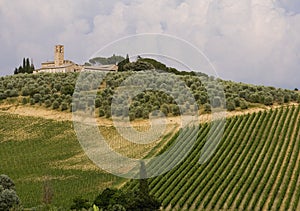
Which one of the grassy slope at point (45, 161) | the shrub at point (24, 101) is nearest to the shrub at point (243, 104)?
the grassy slope at point (45, 161)

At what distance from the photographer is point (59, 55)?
238 feet

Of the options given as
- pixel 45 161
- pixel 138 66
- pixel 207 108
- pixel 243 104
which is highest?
pixel 138 66

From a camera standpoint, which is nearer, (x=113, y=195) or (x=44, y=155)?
(x=113, y=195)

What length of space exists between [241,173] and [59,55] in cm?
4856

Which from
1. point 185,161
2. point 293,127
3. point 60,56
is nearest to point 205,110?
point 293,127

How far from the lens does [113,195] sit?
895 inches

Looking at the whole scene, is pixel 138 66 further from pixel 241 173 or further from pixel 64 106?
pixel 241 173

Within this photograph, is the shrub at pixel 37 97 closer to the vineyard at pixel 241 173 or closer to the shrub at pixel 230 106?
the shrub at pixel 230 106

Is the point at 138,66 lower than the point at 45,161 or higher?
higher

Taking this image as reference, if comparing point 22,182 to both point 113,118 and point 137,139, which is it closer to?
point 137,139

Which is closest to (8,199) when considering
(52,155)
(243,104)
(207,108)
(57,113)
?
(52,155)

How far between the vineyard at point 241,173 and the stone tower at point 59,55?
129 ft

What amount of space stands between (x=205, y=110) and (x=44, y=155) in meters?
12.0

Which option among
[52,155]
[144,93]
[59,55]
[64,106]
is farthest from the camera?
[59,55]
